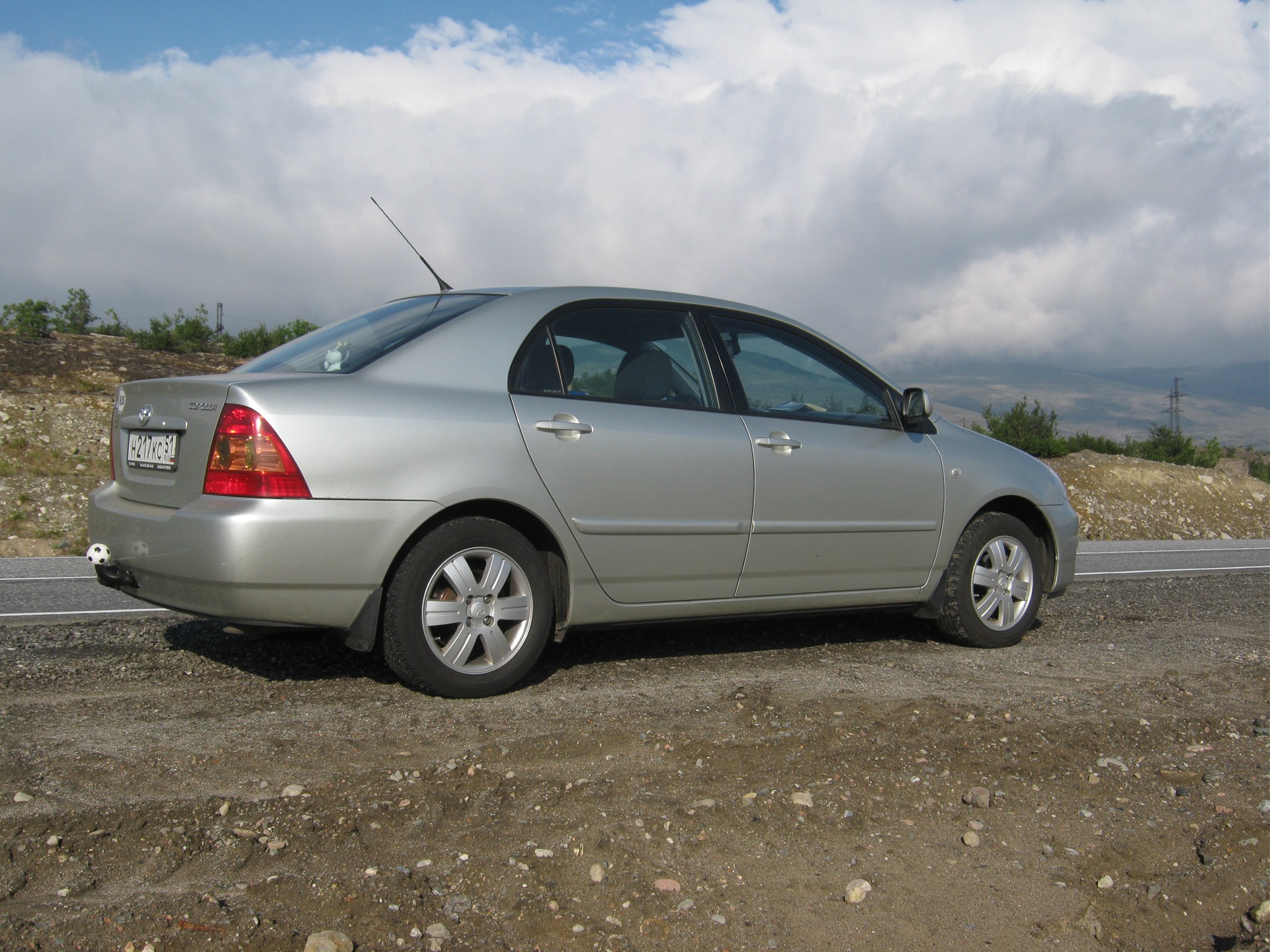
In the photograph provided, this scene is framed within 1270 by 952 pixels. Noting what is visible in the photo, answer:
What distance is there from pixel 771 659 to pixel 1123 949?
2.76 metres

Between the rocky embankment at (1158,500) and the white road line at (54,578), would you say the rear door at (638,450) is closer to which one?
the white road line at (54,578)

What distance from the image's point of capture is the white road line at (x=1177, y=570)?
9.48 meters

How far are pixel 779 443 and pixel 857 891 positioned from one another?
256 centimetres

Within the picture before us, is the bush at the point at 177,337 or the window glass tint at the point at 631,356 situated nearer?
the window glass tint at the point at 631,356

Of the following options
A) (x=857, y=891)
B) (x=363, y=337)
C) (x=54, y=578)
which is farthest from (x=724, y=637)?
(x=54, y=578)

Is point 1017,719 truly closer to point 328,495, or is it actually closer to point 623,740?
point 623,740

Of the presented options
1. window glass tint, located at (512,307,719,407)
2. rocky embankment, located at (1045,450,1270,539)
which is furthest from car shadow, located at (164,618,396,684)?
rocky embankment, located at (1045,450,1270,539)

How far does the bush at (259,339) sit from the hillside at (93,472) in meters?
2.53

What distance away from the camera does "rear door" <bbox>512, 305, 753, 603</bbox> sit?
431cm

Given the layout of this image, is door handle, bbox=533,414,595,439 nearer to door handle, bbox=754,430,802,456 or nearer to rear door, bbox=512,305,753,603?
rear door, bbox=512,305,753,603

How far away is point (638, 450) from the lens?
445 centimetres

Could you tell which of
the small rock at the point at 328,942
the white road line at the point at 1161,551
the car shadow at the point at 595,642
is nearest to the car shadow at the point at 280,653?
the car shadow at the point at 595,642


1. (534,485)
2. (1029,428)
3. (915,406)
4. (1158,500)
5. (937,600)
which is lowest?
(937,600)

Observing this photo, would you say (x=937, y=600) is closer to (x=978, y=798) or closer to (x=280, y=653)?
(x=978, y=798)
